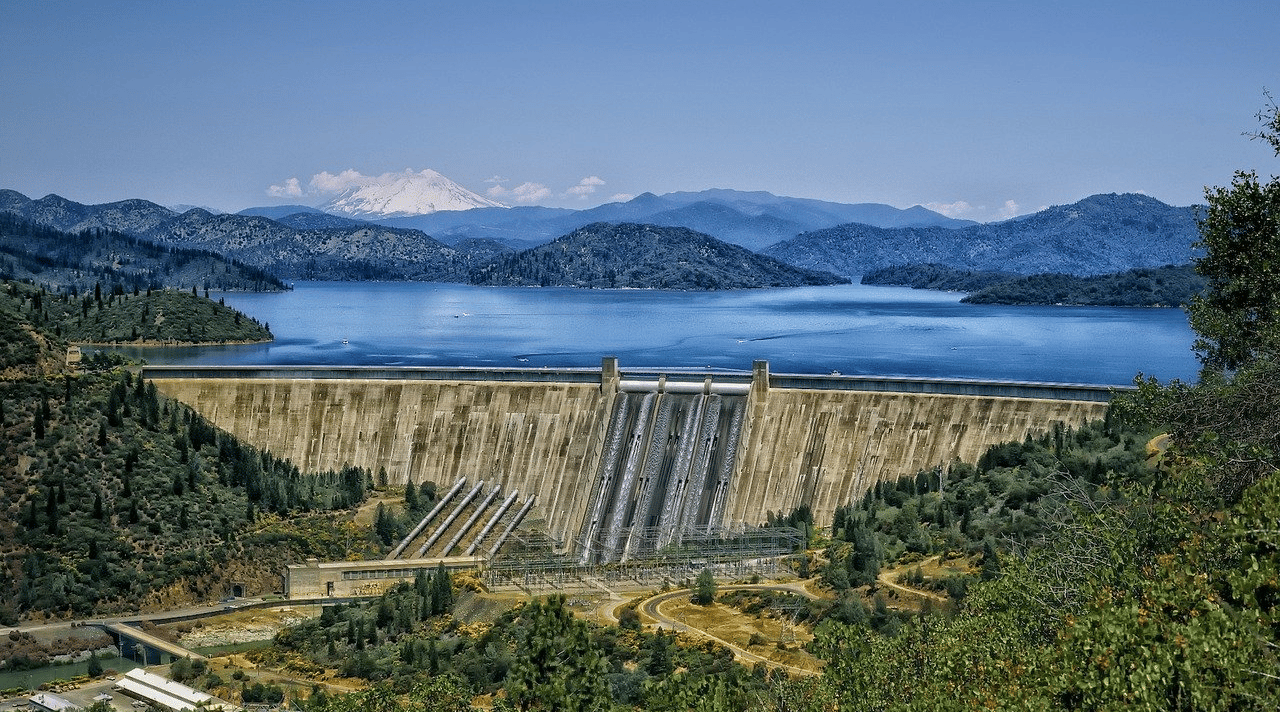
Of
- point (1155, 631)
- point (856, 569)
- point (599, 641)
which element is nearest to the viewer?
point (1155, 631)

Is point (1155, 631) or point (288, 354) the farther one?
point (288, 354)

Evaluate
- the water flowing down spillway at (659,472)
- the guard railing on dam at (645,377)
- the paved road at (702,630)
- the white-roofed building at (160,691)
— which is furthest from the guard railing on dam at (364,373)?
the white-roofed building at (160,691)

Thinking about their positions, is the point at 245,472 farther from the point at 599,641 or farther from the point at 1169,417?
the point at 1169,417

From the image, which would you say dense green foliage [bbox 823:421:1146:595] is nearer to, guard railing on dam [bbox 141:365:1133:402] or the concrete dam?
the concrete dam

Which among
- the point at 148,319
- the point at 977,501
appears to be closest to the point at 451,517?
the point at 977,501

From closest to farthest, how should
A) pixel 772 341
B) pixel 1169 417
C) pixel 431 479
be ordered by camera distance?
pixel 1169 417, pixel 431 479, pixel 772 341

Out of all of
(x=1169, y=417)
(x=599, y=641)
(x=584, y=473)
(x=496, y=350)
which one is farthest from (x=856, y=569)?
(x=496, y=350)

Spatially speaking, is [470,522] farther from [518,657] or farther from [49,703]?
[518,657]
